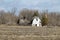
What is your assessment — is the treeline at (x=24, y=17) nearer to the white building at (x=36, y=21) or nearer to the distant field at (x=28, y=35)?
the white building at (x=36, y=21)

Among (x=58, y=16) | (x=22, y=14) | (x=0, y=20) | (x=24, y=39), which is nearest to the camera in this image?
(x=24, y=39)

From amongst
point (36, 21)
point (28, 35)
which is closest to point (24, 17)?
point (36, 21)

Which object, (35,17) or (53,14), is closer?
(35,17)

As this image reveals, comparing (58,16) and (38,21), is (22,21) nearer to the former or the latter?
(38,21)

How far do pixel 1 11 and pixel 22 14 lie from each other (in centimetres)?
1978

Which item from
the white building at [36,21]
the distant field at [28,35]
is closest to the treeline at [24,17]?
the white building at [36,21]

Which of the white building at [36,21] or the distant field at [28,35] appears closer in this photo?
the distant field at [28,35]

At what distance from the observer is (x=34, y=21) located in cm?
9238

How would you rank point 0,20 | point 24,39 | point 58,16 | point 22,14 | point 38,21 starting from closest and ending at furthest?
point 24,39
point 38,21
point 0,20
point 22,14
point 58,16

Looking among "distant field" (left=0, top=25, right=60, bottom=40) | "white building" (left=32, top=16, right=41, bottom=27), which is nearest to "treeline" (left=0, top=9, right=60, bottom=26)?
"white building" (left=32, top=16, right=41, bottom=27)

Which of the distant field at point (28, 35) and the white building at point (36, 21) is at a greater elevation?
the distant field at point (28, 35)

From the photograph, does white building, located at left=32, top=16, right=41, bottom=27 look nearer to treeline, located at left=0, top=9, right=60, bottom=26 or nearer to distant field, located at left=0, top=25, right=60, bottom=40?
treeline, located at left=0, top=9, right=60, bottom=26

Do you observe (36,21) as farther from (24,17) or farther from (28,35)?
(28,35)

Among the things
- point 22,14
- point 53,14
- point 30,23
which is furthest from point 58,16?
point 30,23
